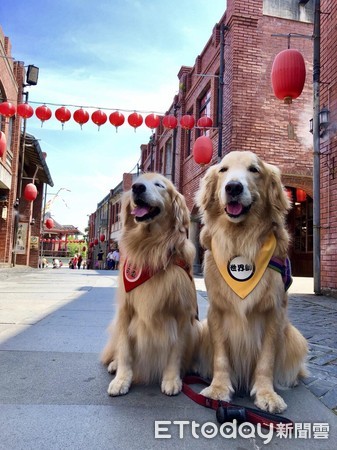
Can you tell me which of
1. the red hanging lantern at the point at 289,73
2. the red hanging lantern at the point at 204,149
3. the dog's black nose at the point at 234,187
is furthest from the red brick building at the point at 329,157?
the dog's black nose at the point at 234,187

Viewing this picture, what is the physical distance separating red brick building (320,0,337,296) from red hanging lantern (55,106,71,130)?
625cm

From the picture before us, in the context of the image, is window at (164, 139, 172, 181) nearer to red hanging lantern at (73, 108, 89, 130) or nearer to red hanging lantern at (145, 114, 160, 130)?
red hanging lantern at (145, 114, 160, 130)

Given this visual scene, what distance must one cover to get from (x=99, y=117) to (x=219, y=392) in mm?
8976

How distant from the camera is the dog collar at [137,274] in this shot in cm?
237

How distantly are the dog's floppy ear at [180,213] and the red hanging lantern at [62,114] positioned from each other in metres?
7.95

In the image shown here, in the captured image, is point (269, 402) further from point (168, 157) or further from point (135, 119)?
point (168, 157)

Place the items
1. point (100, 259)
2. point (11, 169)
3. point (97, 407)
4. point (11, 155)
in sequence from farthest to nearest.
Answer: point (100, 259), point (11, 169), point (11, 155), point (97, 407)

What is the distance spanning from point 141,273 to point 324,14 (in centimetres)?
761

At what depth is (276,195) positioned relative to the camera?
2371 millimetres

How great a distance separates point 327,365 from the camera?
275 centimetres

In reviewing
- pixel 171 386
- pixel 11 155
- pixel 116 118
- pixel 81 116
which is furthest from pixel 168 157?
pixel 171 386

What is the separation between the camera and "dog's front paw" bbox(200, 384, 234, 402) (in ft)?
6.74

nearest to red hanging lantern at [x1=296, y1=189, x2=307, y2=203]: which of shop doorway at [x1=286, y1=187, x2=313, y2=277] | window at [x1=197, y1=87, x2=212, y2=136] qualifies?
shop doorway at [x1=286, y1=187, x2=313, y2=277]

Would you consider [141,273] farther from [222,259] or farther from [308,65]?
[308,65]
